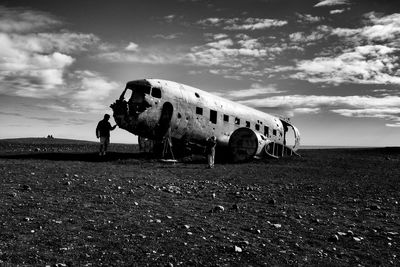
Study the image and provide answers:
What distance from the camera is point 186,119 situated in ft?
74.2

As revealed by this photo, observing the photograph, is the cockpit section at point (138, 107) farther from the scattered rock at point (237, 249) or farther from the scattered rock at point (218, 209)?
the scattered rock at point (237, 249)

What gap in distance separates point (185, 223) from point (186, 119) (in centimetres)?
1518

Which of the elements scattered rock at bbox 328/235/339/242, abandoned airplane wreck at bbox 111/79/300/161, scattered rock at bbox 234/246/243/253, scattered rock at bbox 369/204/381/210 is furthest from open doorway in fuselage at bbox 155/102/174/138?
scattered rock at bbox 234/246/243/253

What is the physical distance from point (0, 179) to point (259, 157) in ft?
62.6

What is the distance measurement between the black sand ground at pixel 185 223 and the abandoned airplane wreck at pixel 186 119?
713 centimetres

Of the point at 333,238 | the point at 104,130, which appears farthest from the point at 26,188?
the point at 104,130

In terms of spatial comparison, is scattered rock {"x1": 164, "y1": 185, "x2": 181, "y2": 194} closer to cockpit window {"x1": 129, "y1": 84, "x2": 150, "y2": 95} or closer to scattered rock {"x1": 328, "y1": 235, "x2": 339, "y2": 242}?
scattered rock {"x1": 328, "y1": 235, "x2": 339, "y2": 242}

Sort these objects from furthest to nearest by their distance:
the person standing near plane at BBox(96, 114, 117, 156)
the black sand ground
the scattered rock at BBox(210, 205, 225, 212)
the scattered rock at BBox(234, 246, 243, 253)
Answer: the person standing near plane at BBox(96, 114, 117, 156) < the scattered rock at BBox(210, 205, 225, 212) < the scattered rock at BBox(234, 246, 243, 253) < the black sand ground

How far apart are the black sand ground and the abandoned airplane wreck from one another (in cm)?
713

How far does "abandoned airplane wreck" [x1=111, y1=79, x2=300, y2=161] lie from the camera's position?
20.3m

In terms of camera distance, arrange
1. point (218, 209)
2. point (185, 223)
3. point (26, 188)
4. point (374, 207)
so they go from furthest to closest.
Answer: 1. point (374, 207)
2. point (26, 188)
3. point (218, 209)
4. point (185, 223)

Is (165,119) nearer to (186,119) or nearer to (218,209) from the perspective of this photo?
(186,119)

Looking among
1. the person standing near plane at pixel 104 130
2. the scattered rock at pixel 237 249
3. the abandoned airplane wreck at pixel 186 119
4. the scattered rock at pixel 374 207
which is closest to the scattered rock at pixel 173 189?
the scattered rock at pixel 237 249

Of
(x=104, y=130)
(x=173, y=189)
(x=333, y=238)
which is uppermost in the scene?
(x=104, y=130)
